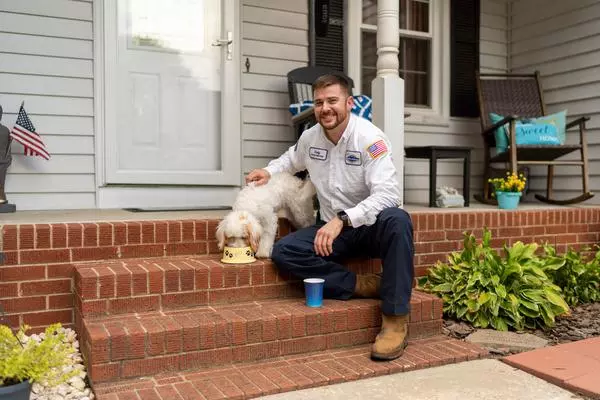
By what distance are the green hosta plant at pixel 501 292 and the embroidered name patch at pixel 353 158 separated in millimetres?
940

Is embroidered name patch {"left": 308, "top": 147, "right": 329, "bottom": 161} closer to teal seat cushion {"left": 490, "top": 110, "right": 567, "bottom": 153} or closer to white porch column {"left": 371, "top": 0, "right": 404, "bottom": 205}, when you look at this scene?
white porch column {"left": 371, "top": 0, "right": 404, "bottom": 205}

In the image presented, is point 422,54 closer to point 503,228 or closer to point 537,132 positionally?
point 537,132

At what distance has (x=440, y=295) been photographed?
10.1ft

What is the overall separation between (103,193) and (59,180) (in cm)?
28

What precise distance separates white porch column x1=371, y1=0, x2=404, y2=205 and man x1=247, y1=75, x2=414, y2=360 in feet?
2.24

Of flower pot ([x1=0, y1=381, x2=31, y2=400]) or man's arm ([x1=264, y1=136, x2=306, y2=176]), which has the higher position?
man's arm ([x1=264, y1=136, x2=306, y2=176])

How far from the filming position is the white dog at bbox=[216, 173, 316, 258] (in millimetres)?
2537

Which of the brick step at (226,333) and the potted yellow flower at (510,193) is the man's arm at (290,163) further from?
the potted yellow flower at (510,193)

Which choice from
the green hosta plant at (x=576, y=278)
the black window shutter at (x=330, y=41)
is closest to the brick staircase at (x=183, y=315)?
the green hosta plant at (x=576, y=278)

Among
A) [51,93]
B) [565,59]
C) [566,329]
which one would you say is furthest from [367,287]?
[565,59]

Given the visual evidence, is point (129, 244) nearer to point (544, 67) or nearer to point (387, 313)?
point (387, 313)

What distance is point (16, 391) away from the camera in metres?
1.76

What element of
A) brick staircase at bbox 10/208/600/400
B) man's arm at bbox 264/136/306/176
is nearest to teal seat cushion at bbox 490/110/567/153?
brick staircase at bbox 10/208/600/400

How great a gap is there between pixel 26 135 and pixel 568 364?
3214mm
